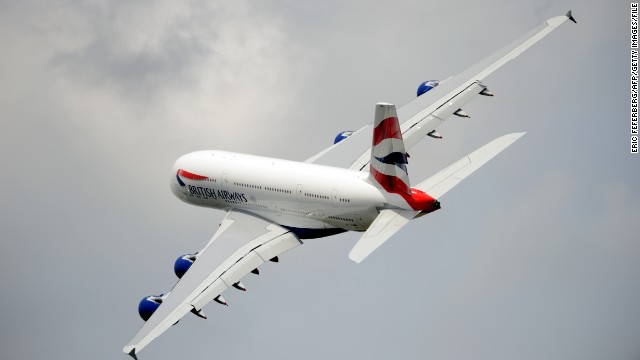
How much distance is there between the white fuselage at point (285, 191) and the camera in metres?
94.2

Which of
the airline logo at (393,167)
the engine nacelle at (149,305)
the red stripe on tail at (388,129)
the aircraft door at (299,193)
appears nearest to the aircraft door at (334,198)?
the aircraft door at (299,193)

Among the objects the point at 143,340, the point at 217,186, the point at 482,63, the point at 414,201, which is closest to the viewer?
the point at 143,340

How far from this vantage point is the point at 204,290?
91438 mm

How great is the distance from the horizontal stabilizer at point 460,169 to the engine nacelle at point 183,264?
15866mm

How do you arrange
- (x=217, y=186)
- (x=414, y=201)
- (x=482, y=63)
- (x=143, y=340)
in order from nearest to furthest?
(x=143, y=340) → (x=414, y=201) → (x=217, y=186) → (x=482, y=63)

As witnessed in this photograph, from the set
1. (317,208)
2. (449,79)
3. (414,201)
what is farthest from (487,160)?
(449,79)

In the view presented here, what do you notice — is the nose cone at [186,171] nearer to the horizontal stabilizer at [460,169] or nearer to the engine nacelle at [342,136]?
the engine nacelle at [342,136]

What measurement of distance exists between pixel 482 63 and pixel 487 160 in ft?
59.4

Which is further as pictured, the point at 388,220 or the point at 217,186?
the point at 217,186

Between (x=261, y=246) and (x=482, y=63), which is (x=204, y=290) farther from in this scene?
(x=482, y=63)

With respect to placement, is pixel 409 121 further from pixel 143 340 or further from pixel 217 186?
pixel 143 340

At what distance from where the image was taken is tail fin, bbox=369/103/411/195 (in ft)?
294

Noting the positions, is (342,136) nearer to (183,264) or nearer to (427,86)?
(427,86)

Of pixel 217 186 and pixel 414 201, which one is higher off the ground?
pixel 217 186
